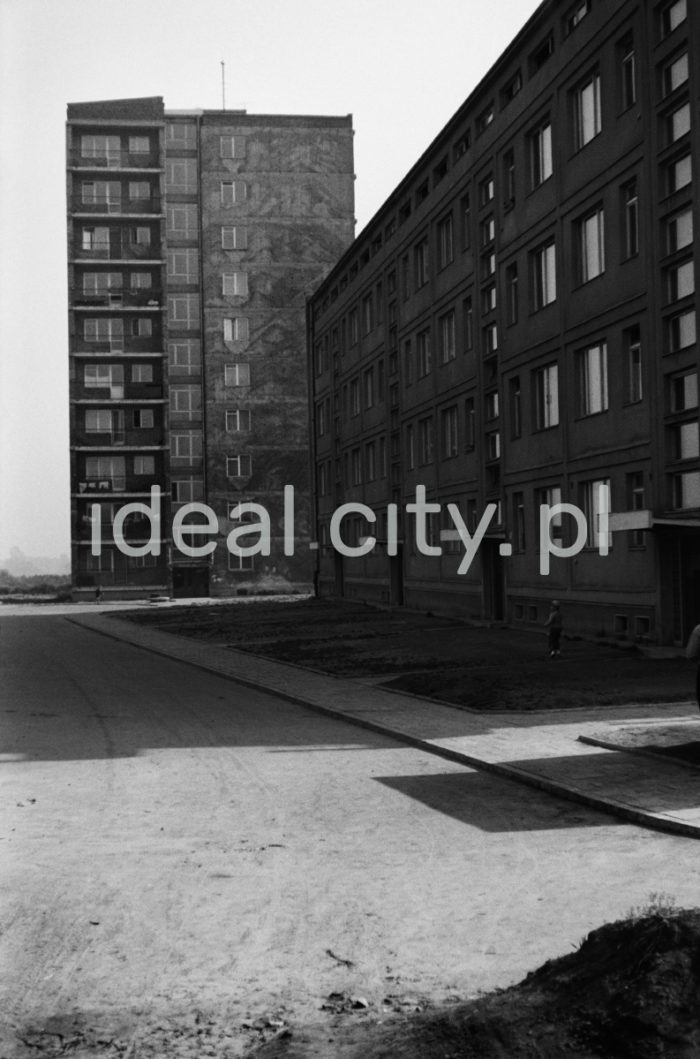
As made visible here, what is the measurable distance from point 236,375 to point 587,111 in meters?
55.5

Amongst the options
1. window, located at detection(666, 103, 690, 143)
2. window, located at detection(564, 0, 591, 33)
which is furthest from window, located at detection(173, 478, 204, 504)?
window, located at detection(666, 103, 690, 143)

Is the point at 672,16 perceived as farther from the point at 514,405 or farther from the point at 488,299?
the point at 488,299

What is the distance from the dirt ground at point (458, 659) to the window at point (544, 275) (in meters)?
9.20

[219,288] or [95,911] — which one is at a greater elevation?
[219,288]

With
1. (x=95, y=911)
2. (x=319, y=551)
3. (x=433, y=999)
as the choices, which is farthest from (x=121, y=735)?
(x=319, y=551)

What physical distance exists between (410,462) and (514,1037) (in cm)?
4656

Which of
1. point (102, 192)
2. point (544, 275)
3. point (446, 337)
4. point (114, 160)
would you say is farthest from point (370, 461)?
point (114, 160)

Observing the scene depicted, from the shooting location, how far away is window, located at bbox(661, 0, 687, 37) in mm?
26984

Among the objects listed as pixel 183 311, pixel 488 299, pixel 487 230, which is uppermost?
pixel 183 311

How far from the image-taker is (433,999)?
577 centimetres

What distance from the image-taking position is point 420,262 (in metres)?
49.8

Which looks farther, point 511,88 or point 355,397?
point 355,397

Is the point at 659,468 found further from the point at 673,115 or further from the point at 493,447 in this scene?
the point at 493,447

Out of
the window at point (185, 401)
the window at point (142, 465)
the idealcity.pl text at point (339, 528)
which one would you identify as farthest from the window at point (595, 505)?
the window at point (142, 465)
